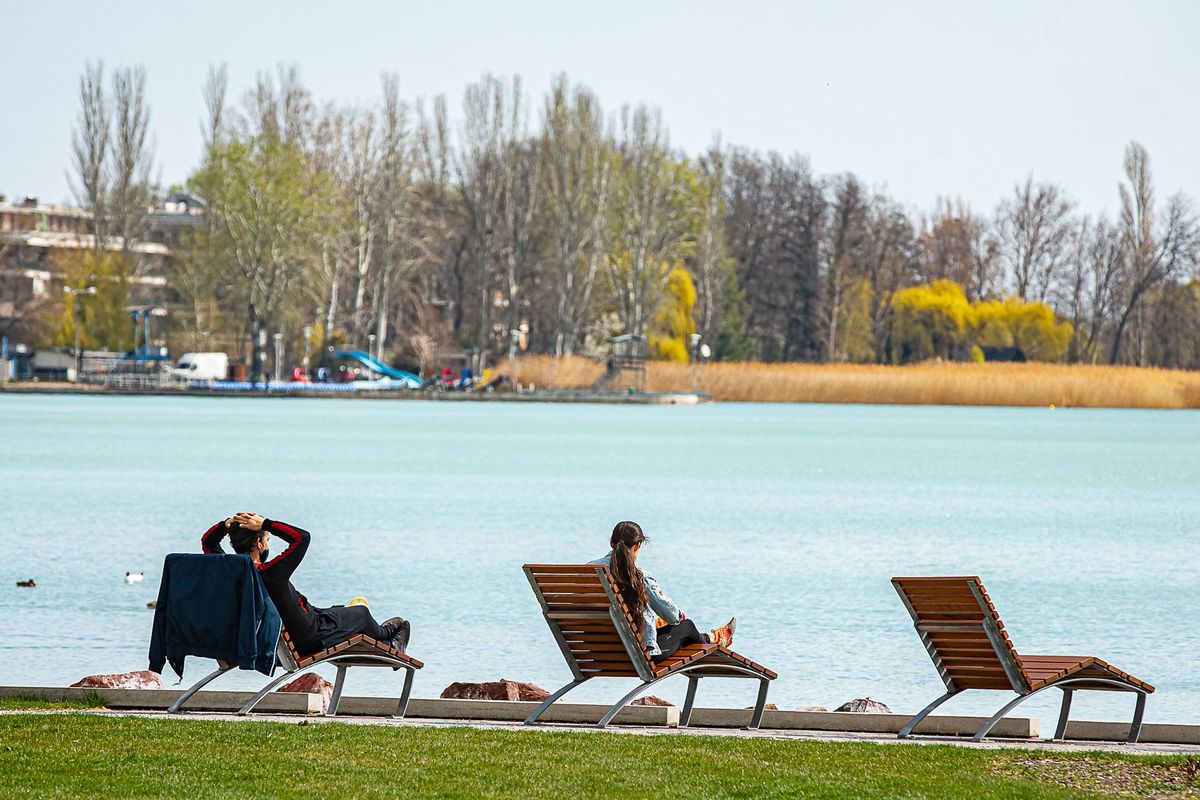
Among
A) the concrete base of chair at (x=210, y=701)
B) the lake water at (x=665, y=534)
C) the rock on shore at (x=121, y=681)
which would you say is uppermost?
the concrete base of chair at (x=210, y=701)

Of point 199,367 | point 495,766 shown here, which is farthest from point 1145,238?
point 495,766

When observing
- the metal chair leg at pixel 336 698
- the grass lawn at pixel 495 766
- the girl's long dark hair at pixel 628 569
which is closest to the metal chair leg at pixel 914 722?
the grass lawn at pixel 495 766

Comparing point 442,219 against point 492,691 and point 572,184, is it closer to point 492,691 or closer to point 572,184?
point 572,184

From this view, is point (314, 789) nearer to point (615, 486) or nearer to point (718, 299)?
point (615, 486)

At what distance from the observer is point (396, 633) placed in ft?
30.1

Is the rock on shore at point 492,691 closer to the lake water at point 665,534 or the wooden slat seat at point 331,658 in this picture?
the lake water at point 665,534

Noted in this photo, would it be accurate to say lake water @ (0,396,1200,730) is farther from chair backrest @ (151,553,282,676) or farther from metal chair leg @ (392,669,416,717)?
chair backrest @ (151,553,282,676)

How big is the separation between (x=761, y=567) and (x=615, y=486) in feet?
47.0

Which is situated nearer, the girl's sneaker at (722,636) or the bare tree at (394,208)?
the girl's sneaker at (722,636)

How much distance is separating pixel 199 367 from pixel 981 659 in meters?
80.9

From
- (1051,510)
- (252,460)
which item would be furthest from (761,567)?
(252,460)

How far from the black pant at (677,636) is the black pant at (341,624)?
4.70ft

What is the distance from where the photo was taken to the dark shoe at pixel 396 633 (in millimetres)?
9117

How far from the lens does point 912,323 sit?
8975 centimetres
